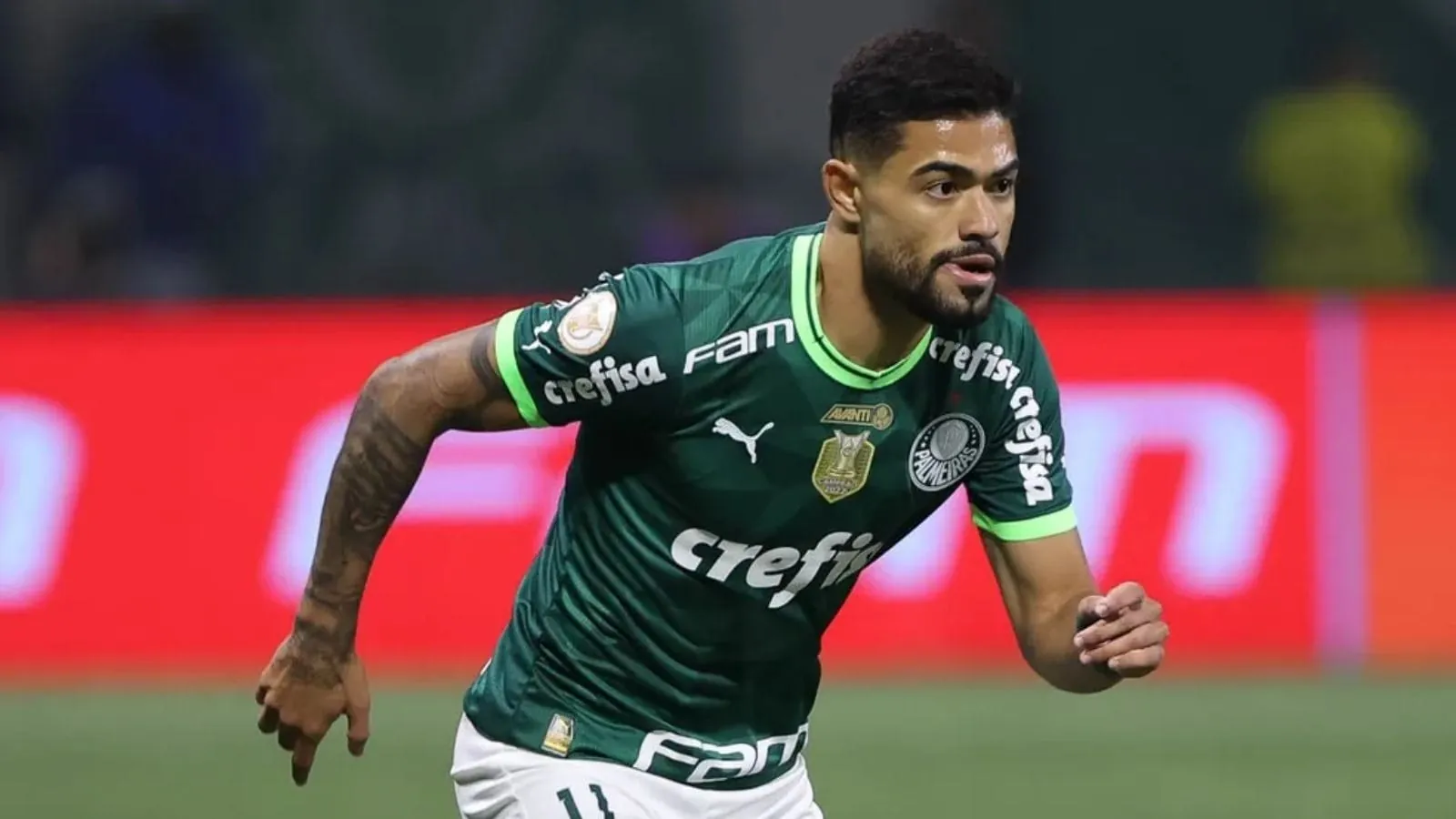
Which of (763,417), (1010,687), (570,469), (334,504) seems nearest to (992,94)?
(763,417)

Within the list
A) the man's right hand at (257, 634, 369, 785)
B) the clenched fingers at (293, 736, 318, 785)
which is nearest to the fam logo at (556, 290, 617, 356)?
the man's right hand at (257, 634, 369, 785)

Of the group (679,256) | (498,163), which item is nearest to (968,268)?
(679,256)

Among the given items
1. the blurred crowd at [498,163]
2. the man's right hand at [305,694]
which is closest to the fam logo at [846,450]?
the man's right hand at [305,694]

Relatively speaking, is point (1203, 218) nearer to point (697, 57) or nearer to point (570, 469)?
point (697, 57)

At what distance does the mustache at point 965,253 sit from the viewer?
4895 mm

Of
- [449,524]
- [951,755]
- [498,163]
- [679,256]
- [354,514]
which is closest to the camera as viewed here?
[354,514]

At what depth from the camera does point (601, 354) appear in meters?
4.91

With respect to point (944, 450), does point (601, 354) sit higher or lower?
higher

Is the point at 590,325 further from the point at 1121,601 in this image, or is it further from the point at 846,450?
the point at 1121,601

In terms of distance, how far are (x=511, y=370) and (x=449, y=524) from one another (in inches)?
251

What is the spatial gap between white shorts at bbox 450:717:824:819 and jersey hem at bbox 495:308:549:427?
0.63 metres

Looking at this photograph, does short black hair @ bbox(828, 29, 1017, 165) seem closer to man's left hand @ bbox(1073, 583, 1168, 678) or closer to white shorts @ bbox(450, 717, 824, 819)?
man's left hand @ bbox(1073, 583, 1168, 678)

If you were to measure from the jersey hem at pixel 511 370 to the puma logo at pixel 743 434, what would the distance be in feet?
1.06

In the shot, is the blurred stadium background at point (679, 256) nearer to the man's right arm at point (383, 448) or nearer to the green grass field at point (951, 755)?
the green grass field at point (951, 755)
